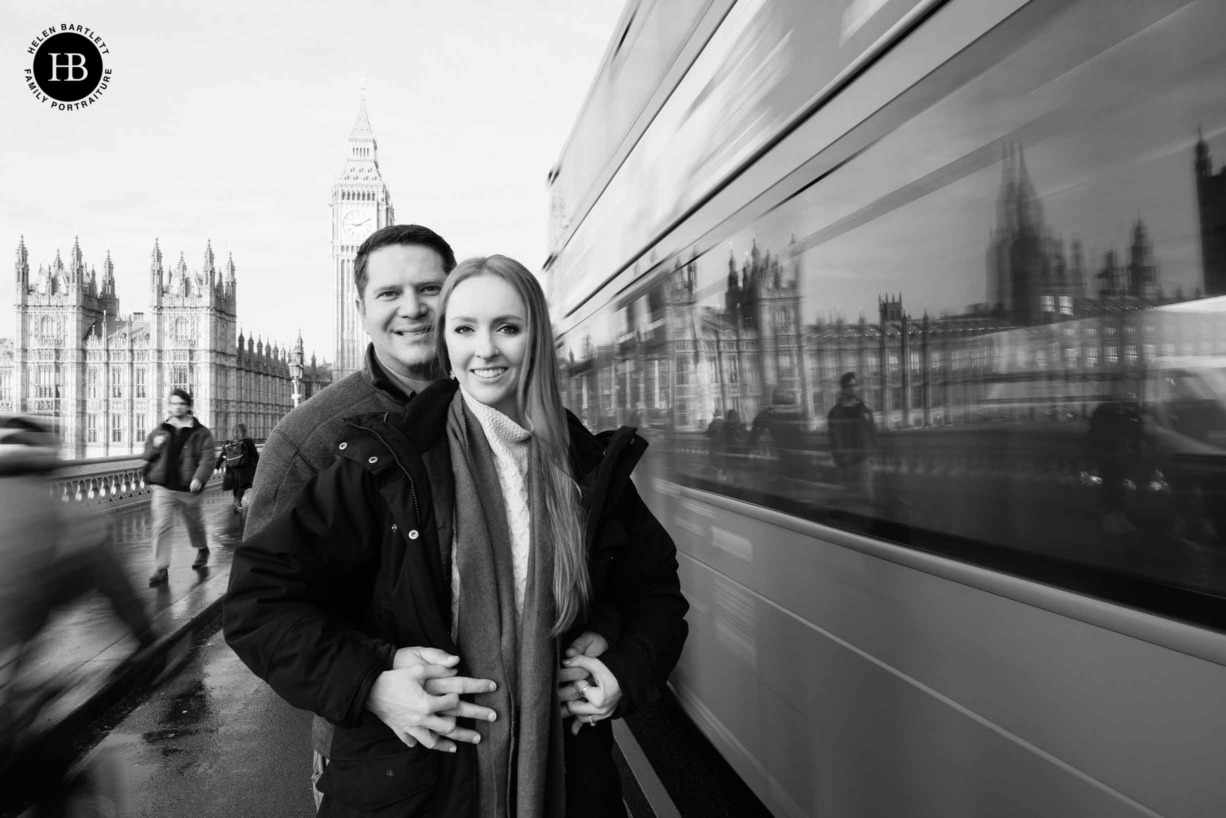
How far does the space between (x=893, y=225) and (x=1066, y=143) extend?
639 mm

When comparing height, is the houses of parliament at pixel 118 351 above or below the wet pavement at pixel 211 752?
above

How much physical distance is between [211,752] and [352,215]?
4408 inches

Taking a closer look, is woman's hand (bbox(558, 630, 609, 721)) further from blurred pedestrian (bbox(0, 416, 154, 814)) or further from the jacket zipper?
blurred pedestrian (bbox(0, 416, 154, 814))

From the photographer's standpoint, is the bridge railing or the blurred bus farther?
the bridge railing

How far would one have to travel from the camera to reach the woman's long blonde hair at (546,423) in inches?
58.6

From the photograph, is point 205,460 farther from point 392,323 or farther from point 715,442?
point 392,323

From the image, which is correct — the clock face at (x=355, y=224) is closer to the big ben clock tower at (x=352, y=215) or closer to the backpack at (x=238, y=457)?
the big ben clock tower at (x=352, y=215)

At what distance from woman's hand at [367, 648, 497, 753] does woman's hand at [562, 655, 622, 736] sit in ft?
0.53

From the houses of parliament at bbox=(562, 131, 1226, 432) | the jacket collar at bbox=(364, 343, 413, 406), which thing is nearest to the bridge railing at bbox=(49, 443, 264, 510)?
the houses of parliament at bbox=(562, 131, 1226, 432)

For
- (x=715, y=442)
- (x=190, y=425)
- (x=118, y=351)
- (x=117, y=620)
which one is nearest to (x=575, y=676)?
(x=715, y=442)

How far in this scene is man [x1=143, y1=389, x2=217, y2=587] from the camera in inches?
329

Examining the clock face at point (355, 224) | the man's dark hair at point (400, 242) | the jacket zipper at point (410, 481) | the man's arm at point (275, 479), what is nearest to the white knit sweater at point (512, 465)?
the jacket zipper at point (410, 481)

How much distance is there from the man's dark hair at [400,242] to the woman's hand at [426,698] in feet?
3.39

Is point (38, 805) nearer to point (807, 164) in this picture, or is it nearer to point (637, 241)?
point (807, 164)
